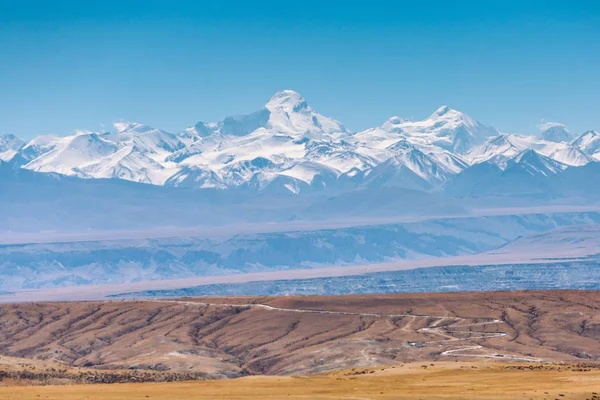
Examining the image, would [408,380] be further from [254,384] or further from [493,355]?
[493,355]

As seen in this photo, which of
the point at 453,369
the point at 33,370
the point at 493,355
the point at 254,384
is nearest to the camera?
the point at 254,384

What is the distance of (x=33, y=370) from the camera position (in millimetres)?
150125

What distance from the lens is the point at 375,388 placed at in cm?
11456

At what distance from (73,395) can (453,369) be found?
49492mm


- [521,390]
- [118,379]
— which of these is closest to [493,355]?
[118,379]

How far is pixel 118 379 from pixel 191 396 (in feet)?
Result: 130

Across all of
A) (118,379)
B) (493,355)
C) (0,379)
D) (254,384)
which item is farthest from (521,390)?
(493,355)

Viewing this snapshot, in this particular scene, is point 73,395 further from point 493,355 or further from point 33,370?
point 493,355

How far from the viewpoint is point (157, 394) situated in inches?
4264

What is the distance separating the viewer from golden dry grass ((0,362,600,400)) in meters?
105

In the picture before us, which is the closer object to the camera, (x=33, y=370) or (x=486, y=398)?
(x=486, y=398)

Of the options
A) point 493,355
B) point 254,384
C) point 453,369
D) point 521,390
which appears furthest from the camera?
point 493,355

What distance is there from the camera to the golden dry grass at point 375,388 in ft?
346

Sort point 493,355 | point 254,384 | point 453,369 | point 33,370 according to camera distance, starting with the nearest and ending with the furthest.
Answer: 1. point 254,384
2. point 453,369
3. point 33,370
4. point 493,355
